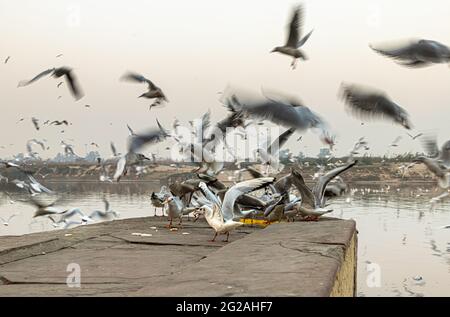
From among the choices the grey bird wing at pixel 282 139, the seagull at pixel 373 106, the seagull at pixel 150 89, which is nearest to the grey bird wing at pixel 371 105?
the seagull at pixel 373 106

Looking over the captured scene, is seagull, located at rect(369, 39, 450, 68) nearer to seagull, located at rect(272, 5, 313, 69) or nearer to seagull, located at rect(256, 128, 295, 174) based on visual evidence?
seagull, located at rect(272, 5, 313, 69)

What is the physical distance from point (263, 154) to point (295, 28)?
3.02 meters

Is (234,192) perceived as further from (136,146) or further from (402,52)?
(136,146)

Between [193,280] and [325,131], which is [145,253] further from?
[325,131]

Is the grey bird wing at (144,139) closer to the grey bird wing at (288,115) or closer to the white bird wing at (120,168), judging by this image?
the white bird wing at (120,168)

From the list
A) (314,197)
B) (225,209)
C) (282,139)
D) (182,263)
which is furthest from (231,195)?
(282,139)

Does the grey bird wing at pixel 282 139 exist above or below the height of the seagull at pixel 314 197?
above

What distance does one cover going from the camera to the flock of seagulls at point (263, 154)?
6.16m

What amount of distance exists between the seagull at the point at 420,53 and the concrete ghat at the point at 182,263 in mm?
1794

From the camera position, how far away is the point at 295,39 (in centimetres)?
825
